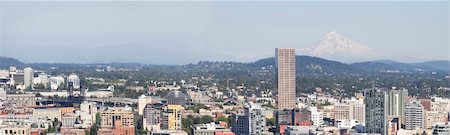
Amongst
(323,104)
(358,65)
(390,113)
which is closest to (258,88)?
(323,104)

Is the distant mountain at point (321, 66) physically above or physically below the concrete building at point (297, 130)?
above

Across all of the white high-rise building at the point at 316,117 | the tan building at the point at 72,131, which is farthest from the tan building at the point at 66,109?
the white high-rise building at the point at 316,117

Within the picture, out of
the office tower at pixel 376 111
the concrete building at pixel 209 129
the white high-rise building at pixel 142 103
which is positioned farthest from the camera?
the white high-rise building at pixel 142 103

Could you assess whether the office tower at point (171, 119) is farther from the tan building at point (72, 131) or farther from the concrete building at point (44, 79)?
the concrete building at point (44, 79)

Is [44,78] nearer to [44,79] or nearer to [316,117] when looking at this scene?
[44,79]

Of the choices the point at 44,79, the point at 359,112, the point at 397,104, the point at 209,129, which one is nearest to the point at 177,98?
the point at 359,112

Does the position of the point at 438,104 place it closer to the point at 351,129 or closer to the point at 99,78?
the point at 351,129
